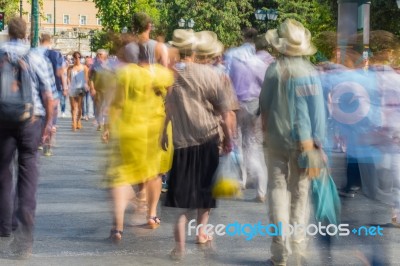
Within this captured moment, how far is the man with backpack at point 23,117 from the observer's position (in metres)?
8.81

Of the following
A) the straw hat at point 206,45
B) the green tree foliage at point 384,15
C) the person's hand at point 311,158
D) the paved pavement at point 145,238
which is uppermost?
the green tree foliage at point 384,15

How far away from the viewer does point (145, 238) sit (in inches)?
381

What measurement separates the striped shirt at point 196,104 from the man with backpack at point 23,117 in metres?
1.10

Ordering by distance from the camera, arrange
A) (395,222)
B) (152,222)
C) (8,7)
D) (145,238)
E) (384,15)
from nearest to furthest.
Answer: (145,238), (152,222), (395,222), (384,15), (8,7)

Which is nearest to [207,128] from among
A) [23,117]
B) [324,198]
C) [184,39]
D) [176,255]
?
[184,39]

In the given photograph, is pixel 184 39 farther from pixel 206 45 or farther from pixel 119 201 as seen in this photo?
pixel 119 201

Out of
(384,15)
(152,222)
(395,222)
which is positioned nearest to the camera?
(152,222)

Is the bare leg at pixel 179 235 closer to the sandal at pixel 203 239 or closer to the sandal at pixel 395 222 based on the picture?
the sandal at pixel 203 239

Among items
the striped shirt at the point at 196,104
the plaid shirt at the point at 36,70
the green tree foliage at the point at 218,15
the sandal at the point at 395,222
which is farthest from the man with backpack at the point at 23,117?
the green tree foliage at the point at 218,15

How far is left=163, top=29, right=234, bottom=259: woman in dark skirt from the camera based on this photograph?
28.3ft

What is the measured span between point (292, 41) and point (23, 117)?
7.53ft

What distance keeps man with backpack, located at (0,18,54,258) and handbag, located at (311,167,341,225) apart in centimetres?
234

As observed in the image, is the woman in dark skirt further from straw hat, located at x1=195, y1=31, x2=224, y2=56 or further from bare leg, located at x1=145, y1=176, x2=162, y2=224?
bare leg, located at x1=145, y1=176, x2=162, y2=224

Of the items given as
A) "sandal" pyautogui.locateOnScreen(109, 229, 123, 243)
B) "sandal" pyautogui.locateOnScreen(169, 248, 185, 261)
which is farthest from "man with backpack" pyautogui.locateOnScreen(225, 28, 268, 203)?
"sandal" pyautogui.locateOnScreen(169, 248, 185, 261)
